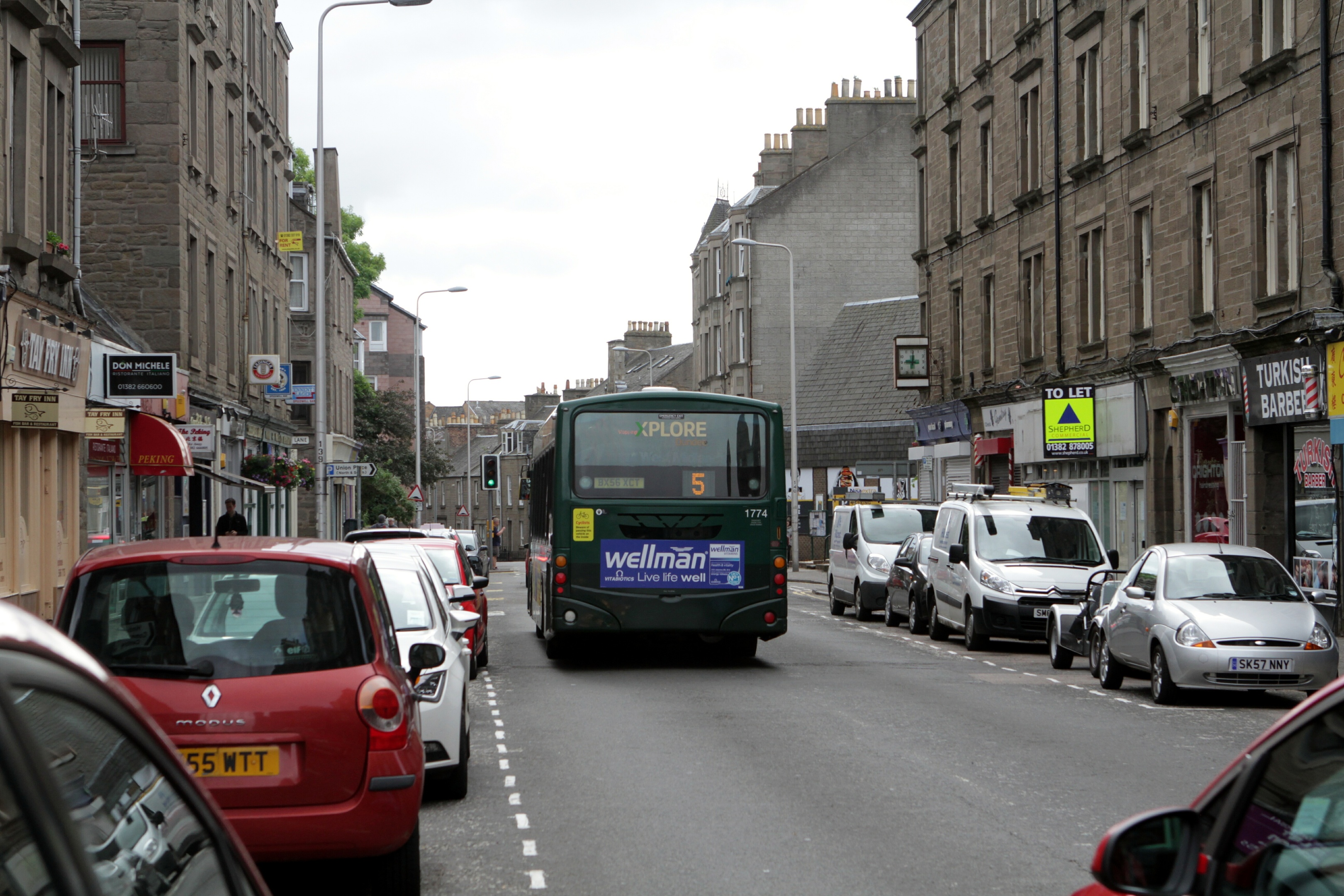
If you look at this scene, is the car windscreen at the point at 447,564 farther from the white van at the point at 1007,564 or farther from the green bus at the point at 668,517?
the white van at the point at 1007,564

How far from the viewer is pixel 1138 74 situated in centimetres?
3002

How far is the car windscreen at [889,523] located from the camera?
101 feet

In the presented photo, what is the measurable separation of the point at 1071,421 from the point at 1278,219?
847 centimetres

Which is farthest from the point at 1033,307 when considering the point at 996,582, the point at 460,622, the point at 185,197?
the point at 460,622

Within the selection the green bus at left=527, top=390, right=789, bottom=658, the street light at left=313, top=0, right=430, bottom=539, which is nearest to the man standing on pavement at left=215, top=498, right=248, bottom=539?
the street light at left=313, top=0, right=430, bottom=539

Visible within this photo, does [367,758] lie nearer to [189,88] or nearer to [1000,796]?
[1000,796]

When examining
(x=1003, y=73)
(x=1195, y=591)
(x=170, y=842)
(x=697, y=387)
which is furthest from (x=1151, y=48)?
(x=697, y=387)

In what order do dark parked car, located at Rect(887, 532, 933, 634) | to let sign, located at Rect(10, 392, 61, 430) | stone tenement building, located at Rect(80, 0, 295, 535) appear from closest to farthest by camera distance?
1. to let sign, located at Rect(10, 392, 61, 430)
2. dark parked car, located at Rect(887, 532, 933, 634)
3. stone tenement building, located at Rect(80, 0, 295, 535)

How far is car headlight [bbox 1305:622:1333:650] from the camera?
50.5 ft

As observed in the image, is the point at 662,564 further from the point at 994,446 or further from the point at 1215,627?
the point at 994,446

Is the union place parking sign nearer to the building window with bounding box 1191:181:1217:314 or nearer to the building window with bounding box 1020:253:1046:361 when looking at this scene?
the building window with bounding box 1020:253:1046:361

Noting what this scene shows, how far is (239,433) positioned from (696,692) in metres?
23.5

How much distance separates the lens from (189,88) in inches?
1250

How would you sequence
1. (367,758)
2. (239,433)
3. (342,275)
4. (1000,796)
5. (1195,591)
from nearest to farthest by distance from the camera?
(367,758) → (1000,796) → (1195,591) → (239,433) → (342,275)
